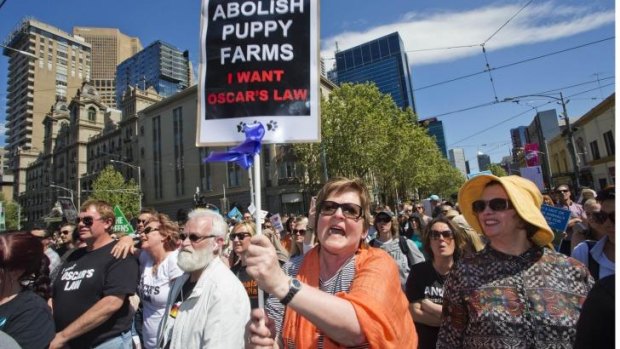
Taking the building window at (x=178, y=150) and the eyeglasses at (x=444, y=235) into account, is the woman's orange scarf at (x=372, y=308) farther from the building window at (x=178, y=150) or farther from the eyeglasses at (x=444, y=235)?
the building window at (x=178, y=150)

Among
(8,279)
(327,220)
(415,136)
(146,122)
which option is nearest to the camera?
(327,220)

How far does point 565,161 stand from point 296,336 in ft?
206

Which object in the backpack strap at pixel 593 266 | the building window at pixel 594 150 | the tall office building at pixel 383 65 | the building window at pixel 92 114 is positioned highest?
the tall office building at pixel 383 65

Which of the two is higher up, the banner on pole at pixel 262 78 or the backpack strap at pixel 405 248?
the banner on pole at pixel 262 78

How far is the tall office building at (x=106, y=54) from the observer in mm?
146875

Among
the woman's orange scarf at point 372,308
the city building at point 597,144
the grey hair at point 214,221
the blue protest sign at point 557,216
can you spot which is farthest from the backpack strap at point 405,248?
the city building at point 597,144

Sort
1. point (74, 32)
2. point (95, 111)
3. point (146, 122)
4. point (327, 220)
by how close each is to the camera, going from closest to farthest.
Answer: point (327, 220) → point (146, 122) → point (95, 111) → point (74, 32)

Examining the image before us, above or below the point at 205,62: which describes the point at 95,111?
above

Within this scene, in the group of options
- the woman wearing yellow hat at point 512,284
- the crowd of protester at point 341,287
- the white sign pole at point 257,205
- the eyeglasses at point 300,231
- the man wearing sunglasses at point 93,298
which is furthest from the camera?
the eyeglasses at point 300,231

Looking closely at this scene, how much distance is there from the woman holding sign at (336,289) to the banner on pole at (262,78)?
1.79 ft

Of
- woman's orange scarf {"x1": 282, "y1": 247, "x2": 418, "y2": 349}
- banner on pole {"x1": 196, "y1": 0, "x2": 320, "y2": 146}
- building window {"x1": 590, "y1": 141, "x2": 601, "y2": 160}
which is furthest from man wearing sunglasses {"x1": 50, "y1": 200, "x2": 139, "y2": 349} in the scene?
building window {"x1": 590, "y1": 141, "x2": 601, "y2": 160}

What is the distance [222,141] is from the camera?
7.47 feet

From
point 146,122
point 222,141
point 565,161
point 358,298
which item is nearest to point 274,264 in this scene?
point 358,298

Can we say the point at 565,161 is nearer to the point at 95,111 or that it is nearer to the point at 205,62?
the point at 205,62
